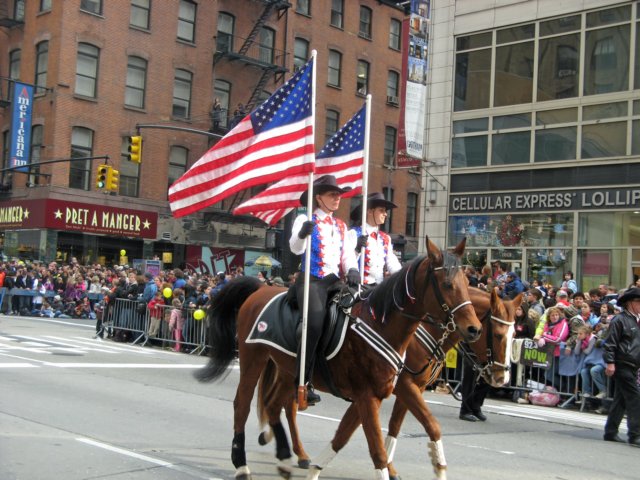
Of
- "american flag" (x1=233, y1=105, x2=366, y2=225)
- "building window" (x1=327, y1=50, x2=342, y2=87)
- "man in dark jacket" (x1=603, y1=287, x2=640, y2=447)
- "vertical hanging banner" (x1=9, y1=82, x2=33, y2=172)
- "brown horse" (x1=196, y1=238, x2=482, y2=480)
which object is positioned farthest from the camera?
"building window" (x1=327, y1=50, x2=342, y2=87)

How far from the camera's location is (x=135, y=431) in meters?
8.46

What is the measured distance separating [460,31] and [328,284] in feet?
67.3

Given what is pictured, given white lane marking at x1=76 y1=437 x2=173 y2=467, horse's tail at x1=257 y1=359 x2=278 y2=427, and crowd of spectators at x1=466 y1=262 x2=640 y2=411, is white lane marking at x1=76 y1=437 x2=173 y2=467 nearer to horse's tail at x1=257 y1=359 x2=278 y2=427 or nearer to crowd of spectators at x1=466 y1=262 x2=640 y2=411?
horse's tail at x1=257 y1=359 x2=278 y2=427

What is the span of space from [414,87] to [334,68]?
768 inches

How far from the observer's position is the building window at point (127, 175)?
1431 inches

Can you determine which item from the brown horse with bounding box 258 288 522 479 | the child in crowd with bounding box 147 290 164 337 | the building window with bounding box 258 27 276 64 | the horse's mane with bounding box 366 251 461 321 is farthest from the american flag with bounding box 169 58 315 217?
the building window with bounding box 258 27 276 64

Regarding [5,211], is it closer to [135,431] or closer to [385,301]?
[135,431]

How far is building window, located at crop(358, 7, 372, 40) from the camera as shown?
46.5 metres

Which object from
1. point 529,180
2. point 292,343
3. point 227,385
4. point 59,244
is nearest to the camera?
point 292,343

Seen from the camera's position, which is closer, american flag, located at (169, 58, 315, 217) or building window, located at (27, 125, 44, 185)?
american flag, located at (169, 58, 315, 217)

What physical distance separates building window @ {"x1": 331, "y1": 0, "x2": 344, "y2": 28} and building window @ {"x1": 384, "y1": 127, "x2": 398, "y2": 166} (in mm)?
7068

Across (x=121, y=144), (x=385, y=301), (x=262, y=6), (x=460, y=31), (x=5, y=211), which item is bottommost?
(x=385, y=301)

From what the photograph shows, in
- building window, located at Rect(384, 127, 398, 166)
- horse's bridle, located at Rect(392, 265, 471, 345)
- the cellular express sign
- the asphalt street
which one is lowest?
the asphalt street

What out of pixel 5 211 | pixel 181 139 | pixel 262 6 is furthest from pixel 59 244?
pixel 262 6
